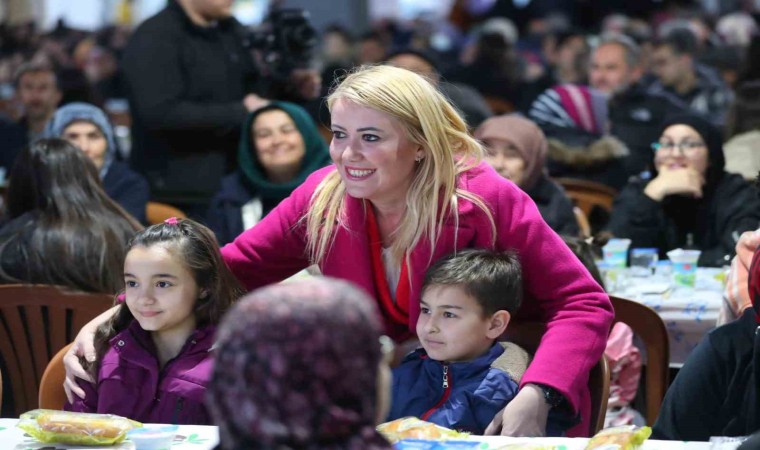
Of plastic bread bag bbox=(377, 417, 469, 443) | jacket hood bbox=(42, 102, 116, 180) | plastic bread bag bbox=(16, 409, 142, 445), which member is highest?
jacket hood bbox=(42, 102, 116, 180)

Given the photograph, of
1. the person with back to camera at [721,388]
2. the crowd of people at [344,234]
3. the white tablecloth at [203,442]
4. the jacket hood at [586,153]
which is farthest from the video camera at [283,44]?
the person with back to camera at [721,388]

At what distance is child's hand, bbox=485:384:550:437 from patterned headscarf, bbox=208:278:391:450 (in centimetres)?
115

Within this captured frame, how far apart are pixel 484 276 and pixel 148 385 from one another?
849mm

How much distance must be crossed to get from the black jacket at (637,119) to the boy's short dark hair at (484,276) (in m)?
4.01

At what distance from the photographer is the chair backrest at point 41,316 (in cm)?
355

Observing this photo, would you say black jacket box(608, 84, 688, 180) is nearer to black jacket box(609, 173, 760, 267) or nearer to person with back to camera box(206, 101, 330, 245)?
black jacket box(609, 173, 760, 267)

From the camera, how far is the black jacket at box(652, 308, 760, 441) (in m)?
2.44

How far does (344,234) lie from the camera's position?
2.98m

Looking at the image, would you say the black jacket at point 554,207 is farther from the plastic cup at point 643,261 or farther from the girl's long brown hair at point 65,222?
the girl's long brown hair at point 65,222

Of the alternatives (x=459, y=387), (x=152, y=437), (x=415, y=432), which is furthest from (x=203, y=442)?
(x=459, y=387)

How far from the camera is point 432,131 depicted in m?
2.86

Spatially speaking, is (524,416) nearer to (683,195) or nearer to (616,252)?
(616,252)

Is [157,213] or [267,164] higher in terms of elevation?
[267,164]

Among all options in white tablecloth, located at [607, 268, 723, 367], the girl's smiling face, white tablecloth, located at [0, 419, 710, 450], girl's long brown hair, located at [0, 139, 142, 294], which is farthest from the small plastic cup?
white tablecloth, located at [607, 268, 723, 367]
